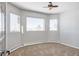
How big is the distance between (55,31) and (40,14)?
1.40 ft

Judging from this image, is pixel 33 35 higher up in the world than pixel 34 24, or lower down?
lower down

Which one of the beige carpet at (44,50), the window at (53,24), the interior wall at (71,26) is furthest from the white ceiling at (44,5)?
the beige carpet at (44,50)

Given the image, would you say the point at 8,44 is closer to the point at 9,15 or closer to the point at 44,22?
the point at 9,15

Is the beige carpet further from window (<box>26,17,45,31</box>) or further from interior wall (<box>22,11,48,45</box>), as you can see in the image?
window (<box>26,17,45,31</box>)

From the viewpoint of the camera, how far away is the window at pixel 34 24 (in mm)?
2000

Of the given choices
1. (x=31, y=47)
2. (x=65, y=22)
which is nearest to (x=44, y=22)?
(x=65, y=22)

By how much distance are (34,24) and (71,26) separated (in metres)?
0.68

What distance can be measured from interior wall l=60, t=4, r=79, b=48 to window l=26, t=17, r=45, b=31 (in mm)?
387

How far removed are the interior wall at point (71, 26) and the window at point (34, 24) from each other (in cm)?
39

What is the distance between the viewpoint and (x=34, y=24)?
200 centimetres

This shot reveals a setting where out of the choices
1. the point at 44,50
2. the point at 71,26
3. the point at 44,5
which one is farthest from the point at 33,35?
the point at 71,26

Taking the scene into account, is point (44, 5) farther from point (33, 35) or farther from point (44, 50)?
point (44, 50)

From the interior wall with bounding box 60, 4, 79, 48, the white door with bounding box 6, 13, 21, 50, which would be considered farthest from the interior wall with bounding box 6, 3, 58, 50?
the interior wall with bounding box 60, 4, 79, 48

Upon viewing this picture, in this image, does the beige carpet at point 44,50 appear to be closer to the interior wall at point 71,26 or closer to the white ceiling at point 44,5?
the interior wall at point 71,26
